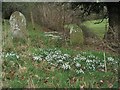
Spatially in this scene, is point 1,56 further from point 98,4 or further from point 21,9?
point 21,9

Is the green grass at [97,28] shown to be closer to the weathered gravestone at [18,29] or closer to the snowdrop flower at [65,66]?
the weathered gravestone at [18,29]

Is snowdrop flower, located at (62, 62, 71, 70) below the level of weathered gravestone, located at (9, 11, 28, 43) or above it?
below

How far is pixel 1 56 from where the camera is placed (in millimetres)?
10023

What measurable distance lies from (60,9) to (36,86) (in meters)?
15.4

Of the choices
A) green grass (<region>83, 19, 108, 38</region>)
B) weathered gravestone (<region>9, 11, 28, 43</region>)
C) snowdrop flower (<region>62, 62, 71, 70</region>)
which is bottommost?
green grass (<region>83, 19, 108, 38</region>)

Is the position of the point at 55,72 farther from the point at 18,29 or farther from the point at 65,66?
the point at 18,29

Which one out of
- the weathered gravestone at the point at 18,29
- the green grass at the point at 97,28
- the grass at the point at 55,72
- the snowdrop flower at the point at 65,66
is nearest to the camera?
the grass at the point at 55,72

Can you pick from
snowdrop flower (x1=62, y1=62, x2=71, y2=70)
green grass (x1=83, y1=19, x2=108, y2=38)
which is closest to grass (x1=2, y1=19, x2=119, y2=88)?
snowdrop flower (x1=62, y1=62, x2=71, y2=70)

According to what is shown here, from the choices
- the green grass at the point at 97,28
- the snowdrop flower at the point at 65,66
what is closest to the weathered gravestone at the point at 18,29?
the snowdrop flower at the point at 65,66

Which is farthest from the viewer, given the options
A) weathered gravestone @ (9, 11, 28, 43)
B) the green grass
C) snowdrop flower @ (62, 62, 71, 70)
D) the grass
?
the green grass

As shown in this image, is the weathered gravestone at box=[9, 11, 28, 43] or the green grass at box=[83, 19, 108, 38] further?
the green grass at box=[83, 19, 108, 38]

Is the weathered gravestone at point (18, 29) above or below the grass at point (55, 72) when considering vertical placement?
above

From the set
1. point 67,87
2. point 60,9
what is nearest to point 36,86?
point 67,87

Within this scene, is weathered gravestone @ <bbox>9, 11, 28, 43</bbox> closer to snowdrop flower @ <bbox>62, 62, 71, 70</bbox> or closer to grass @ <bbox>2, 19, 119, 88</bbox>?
grass @ <bbox>2, 19, 119, 88</bbox>
